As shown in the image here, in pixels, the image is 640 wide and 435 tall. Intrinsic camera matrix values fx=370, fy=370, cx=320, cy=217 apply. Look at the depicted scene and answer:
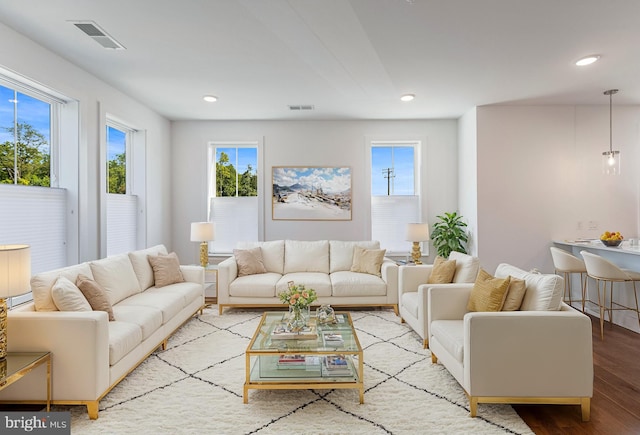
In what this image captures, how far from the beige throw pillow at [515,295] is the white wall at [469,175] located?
2767 mm

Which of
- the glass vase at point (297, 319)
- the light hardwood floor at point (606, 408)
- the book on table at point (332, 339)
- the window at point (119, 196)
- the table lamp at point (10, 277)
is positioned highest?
the window at point (119, 196)

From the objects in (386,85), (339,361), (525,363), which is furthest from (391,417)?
(386,85)

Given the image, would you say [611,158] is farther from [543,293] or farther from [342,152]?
[342,152]

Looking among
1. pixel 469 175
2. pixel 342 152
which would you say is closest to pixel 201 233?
pixel 342 152

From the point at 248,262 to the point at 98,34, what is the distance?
9.89 ft

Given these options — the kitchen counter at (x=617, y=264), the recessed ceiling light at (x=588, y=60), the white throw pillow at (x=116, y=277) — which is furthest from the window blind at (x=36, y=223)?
the kitchen counter at (x=617, y=264)

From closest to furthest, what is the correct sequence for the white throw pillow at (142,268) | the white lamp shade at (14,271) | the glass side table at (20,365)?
1. the glass side table at (20,365)
2. the white lamp shade at (14,271)
3. the white throw pillow at (142,268)

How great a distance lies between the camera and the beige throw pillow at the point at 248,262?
4.98m

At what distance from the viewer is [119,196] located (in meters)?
4.94

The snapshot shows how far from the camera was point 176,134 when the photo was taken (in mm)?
6117

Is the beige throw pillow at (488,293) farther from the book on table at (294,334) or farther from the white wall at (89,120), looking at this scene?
the white wall at (89,120)

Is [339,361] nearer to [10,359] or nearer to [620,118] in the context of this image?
[10,359]

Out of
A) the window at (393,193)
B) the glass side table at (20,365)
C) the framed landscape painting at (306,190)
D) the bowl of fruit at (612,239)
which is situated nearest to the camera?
the glass side table at (20,365)

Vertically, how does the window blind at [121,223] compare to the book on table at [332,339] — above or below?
above
